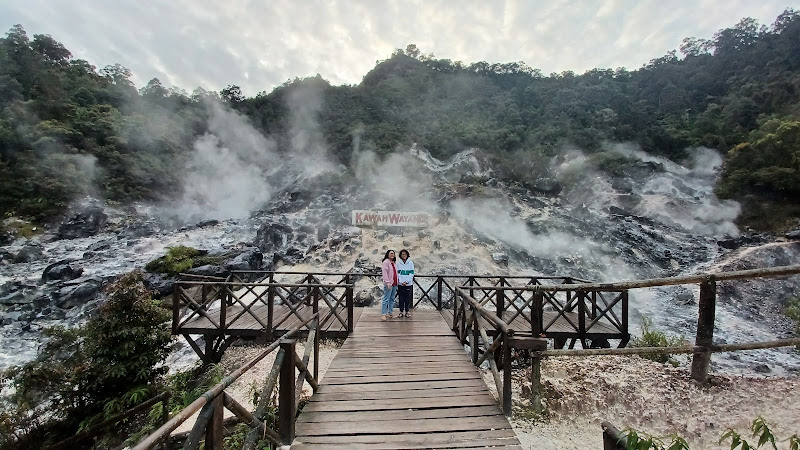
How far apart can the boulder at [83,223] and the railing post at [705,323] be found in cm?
2581

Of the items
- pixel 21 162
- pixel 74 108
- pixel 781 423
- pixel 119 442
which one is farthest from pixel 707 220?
pixel 74 108

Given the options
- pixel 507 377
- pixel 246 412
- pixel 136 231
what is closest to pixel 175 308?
pixel 246 412

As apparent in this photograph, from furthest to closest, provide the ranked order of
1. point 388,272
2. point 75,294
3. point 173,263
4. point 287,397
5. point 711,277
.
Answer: point 173,263, point 75,294, point 388,272, point 711,277, point 287,397

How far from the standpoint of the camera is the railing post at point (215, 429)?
237 cm

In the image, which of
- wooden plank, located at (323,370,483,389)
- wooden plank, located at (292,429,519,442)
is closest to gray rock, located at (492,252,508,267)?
wooden plank, located at (323,370,483,389)

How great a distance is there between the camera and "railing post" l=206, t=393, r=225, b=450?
7.79 ft

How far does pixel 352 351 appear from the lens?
19.4 feet

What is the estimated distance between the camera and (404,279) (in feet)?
26.1

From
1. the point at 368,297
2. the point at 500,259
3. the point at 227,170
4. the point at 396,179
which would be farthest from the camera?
the point at 227,170

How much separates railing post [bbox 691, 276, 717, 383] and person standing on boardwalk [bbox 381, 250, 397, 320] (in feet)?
17.2

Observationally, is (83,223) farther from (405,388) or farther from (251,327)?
(405,388)

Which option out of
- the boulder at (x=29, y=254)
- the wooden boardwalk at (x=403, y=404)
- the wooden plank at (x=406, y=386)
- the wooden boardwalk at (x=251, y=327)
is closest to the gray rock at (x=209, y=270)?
the boulder at (x=29, y=254)

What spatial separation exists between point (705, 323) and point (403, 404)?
11.3 ft

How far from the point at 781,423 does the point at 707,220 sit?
20461 mm
